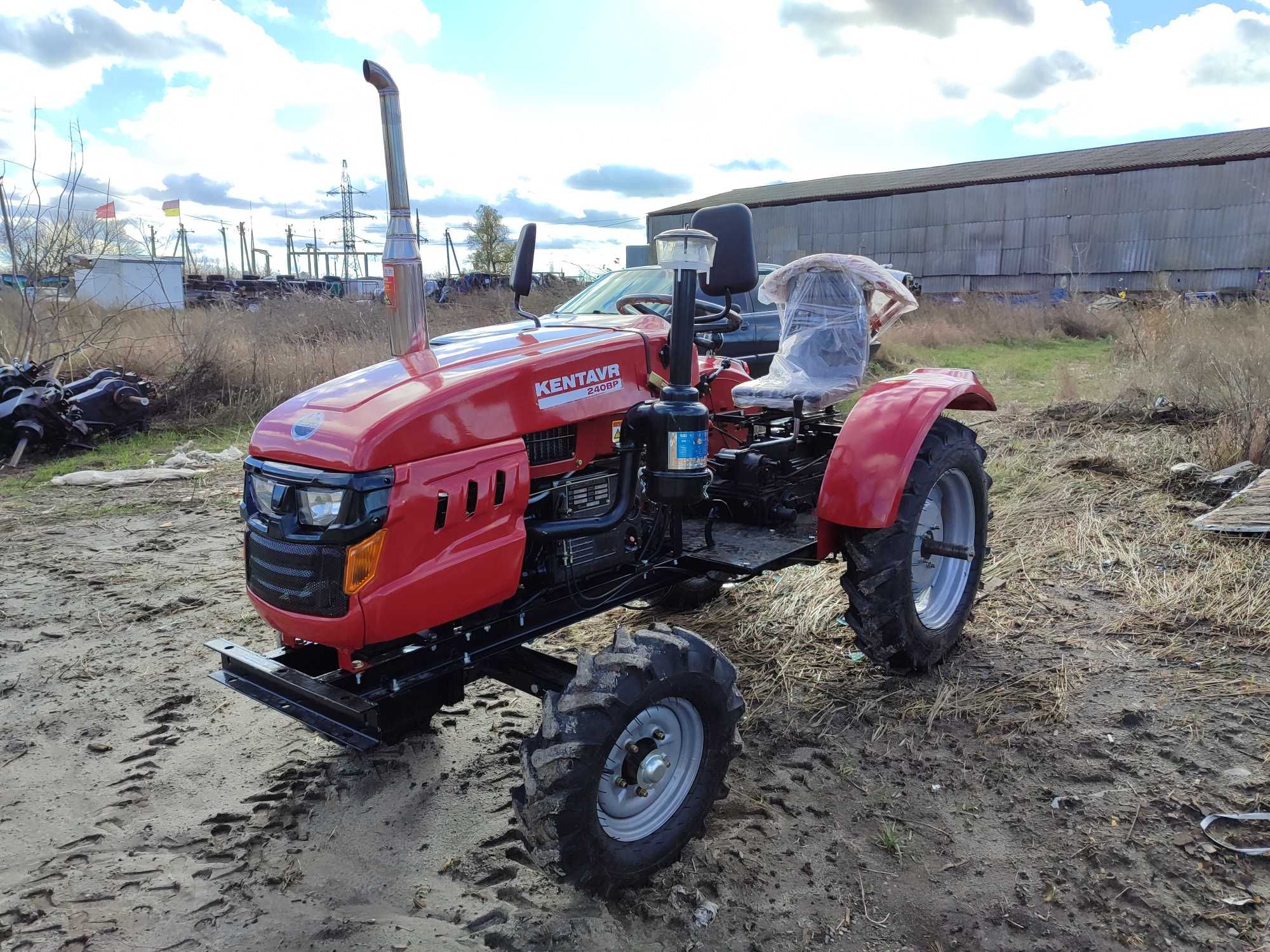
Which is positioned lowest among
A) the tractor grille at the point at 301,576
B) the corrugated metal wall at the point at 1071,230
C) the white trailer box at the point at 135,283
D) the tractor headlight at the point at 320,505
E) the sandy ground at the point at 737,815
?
the sandy ground at the point at 737,815

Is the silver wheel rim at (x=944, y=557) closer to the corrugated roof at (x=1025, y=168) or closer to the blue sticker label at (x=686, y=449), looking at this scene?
the blue sticker label at (x=686, y=449)

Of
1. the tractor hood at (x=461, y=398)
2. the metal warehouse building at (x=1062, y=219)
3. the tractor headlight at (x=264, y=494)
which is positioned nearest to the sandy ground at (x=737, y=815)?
the tractor headlight at (x=264, y=494)

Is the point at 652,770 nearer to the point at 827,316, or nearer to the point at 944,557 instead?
the point at 944,557

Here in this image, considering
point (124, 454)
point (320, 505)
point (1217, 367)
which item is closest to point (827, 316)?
point (320, 505)

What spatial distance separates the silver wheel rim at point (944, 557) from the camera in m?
3.50

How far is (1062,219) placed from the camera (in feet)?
85.2

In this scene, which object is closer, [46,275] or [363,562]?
[363,562]

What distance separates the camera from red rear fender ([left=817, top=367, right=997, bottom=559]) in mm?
2922

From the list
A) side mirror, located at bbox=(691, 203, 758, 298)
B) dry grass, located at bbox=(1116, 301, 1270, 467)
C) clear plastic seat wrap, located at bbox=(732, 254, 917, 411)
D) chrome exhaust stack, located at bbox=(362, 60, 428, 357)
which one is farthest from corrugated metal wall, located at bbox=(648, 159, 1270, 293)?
side mirror, located at bbox=(691, 203, 758, 298)

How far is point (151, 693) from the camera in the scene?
131 inches

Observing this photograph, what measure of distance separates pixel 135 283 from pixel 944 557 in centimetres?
1937

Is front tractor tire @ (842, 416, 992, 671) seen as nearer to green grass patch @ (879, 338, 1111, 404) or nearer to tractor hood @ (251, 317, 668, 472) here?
tractor hood @ (251, 317, 668, 472)

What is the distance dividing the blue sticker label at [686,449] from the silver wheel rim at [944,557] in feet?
4.60

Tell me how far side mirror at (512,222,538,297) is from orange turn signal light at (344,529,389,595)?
48.7 inches
